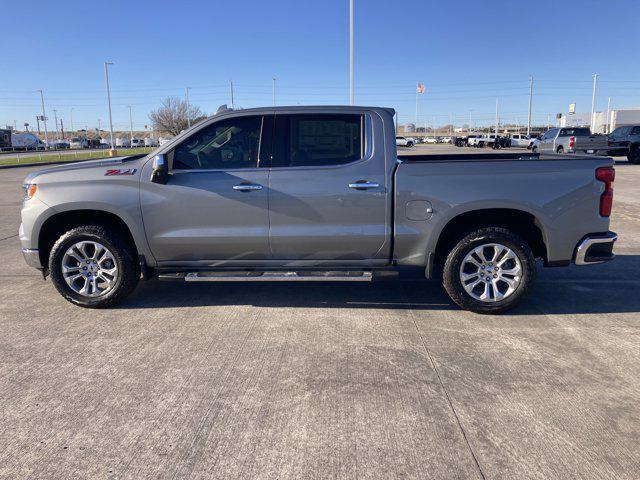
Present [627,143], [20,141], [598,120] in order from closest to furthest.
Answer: [627,143] → [20,141] → [598,120]

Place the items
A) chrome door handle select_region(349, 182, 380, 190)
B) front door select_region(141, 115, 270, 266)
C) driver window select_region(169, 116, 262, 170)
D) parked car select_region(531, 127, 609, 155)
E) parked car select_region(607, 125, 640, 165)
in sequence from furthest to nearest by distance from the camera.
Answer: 1. parked car select_region(531, 127, 609, 155)
2. parked car select_region(607, 125, 640, 165)
3. driver window select_region(169, 116, 262, 170)
4. front door select_region(141, 115, 270, 266)
5. chrome door handle select_region(349, 182, 380, 190)

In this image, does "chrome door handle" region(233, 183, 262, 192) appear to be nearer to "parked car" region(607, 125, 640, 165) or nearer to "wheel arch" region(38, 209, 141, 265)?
"wheel arch" region(38, 209, 141, 265)

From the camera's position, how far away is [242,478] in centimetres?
263

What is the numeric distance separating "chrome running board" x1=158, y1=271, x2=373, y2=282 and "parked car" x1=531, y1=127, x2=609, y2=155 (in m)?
20.5

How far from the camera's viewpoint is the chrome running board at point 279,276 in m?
4.85

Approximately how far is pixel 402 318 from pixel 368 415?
1788 millimetres

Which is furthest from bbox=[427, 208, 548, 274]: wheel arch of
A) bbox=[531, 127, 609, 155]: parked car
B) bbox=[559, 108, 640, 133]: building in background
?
bbox=[559, 108, 640, 133]: building in background

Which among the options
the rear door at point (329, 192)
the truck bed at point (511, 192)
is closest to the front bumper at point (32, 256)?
the rear door at point (329, 192)

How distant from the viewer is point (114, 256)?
5035mm

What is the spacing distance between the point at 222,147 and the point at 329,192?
1159 mm

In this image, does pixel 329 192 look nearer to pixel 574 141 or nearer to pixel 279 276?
pixel 279 276

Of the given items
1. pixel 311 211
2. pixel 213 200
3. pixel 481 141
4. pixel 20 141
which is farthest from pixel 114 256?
pixel 20 141

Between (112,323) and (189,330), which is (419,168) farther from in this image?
(112,323)

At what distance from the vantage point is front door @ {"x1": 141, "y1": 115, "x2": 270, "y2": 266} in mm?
4883
